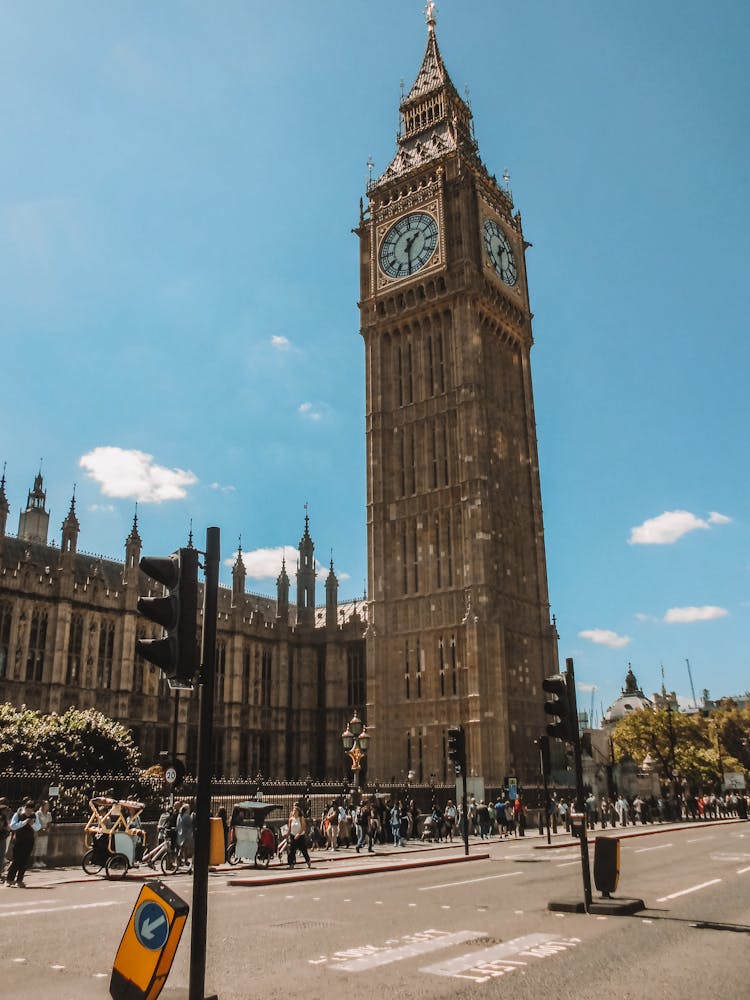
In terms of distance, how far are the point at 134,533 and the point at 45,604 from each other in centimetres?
643

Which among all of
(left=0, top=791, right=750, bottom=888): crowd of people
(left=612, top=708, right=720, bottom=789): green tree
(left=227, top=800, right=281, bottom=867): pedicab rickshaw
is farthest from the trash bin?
(left=612, top=708, right=720, bottom=789): green tree

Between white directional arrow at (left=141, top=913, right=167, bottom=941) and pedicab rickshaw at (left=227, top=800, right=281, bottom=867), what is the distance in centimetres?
1532

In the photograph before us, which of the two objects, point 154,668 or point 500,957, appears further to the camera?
point 154,668

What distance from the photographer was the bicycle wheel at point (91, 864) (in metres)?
18.3

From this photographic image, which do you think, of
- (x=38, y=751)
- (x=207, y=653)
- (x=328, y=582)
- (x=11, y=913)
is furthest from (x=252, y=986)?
(x=328, y=582)

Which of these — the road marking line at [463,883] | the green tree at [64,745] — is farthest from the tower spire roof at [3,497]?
the road marking line at [463,883]

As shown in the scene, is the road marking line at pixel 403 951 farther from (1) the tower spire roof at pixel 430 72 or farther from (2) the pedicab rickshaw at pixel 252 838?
(1) the tower spire roof at pixel 430 72

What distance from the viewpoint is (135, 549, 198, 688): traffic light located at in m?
5.73

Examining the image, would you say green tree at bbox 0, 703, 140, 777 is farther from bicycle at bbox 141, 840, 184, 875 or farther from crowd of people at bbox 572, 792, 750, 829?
crowd of people at bbox 572, 792, 750, 829

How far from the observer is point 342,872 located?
59.8 feet

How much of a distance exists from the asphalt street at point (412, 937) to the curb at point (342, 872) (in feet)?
0.21

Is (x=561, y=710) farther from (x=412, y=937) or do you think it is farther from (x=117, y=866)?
(x=117, y=866)

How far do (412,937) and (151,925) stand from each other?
4.91 meters

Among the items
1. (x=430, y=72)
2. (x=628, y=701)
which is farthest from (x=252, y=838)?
(x=628, y=701)
